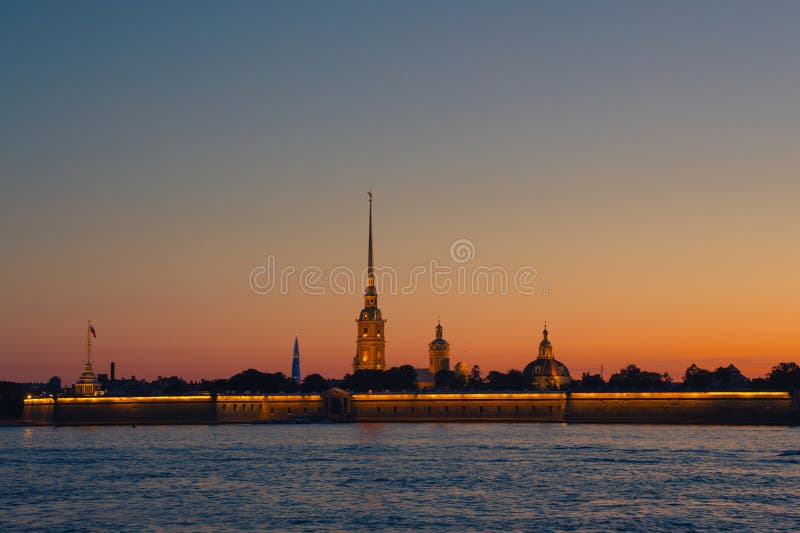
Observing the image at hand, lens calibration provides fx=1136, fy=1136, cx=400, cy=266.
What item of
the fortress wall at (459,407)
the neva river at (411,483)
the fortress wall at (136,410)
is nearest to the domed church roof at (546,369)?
the fortress wall at (459,407)

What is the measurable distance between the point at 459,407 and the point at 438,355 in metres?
67.5

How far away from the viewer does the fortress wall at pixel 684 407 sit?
110312mm

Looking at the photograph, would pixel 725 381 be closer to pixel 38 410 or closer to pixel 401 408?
pixel 401 408

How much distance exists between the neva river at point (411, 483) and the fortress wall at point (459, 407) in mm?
A: 29277

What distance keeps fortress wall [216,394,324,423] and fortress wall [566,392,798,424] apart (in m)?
31.8

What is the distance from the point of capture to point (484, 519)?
145ft

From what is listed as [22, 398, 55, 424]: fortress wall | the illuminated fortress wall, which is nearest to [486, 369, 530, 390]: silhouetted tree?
the illuminated fortress wall

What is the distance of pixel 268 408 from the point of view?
136 metres

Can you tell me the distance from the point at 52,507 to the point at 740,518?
28.5 meters

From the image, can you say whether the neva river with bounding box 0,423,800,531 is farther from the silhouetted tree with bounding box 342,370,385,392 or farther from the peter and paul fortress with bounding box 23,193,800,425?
the silhouetted tree with bounding box 342,370,385,392

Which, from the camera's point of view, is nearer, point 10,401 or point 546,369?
point 10,401

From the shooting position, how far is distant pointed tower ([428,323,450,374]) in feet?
636

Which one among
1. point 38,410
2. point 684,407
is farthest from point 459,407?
point 38,410

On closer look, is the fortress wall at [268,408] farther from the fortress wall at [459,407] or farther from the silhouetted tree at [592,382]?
the silhouetted tree at [592,382]
